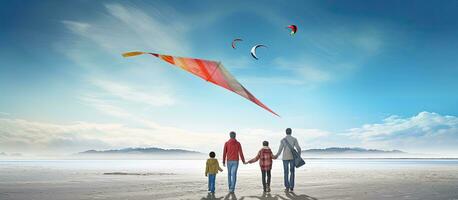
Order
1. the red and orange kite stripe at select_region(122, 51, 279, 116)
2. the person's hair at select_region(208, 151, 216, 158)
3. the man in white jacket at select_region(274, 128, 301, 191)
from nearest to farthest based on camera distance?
the red and orange kite stripe at select_region(122, 51, 279, 116)
the person's hair at select_region(208, 151, 216, 158)
the man in white jacket at select_region(274, 128, 301, 191)

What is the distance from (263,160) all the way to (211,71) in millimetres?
7015

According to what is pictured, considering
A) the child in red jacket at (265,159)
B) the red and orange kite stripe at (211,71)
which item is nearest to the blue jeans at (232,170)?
the child in red jacket at (265,159)

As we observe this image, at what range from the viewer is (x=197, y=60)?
10.2 metres

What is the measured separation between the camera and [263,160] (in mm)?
16156

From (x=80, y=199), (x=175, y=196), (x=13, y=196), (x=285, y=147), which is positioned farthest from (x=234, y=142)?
(x=13, y=196)

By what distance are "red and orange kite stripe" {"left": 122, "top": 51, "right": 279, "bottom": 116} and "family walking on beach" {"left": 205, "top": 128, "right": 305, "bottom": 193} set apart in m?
5.86

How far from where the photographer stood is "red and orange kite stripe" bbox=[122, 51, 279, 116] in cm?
968

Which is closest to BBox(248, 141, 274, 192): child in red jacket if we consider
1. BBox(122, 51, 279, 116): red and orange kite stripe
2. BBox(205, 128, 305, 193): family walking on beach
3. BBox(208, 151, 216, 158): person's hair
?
BBox(205, 128, 305, 193): family walking on beach

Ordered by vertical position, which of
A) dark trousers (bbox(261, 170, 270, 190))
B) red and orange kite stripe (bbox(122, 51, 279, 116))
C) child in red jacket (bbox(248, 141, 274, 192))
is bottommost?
dark trousers (bbox(261, 170, 270, 190))

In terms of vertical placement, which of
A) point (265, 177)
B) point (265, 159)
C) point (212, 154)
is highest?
point (212, 154)

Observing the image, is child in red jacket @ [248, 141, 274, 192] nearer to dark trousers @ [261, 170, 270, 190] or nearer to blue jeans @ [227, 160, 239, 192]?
dark trousers @ [261, 170, 270, 190]

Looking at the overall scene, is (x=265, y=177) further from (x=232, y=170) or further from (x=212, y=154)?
(x=212, y=154)

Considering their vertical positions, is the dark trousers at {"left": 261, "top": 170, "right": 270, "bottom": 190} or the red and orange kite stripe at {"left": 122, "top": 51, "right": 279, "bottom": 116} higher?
the red and orange kite stripe at {"left": 122, "top": 51, "right": 279, "bottom": 116}

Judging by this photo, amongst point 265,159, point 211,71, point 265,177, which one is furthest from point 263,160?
point 211,71
